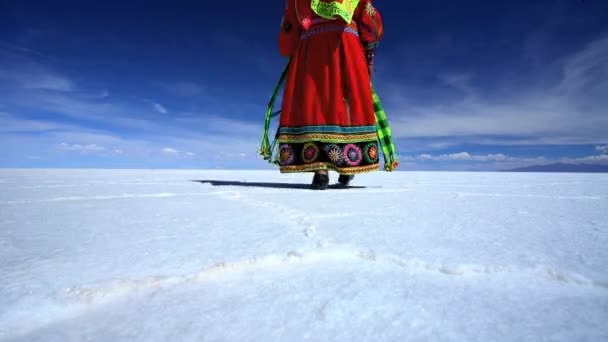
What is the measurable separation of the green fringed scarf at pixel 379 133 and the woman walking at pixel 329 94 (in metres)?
0.02

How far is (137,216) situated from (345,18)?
1.90m

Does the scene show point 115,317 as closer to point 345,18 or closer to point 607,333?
point 607,333

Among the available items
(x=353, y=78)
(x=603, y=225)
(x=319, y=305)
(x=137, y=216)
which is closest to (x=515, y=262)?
(x=319, y=305)

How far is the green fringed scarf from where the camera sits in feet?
8.00

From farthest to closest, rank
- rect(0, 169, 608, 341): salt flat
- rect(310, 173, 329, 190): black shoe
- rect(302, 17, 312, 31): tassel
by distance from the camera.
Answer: rect(302, 17, 312, 31): tassel, rect(310, 173, 329, 190): black shoe, rect(0, 169, 608, 341): salt flat

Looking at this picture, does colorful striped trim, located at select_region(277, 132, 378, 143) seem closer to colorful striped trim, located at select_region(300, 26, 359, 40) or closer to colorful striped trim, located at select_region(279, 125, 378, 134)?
colorful striped trim, located at select_region(279, 125, 378, 134)

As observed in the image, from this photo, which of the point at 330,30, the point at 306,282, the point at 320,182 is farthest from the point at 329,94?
the point at 306,282

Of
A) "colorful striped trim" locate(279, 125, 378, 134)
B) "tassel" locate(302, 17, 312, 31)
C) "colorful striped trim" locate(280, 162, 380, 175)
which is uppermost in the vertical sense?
→ "tassel" locate(302, 17, 312, 31)

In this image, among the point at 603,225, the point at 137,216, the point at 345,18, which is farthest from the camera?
the point at 345,18

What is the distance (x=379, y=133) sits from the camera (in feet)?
8.16

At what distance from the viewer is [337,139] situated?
2199 mm

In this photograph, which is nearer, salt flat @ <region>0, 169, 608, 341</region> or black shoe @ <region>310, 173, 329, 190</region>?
salt flat @ <region>0, 169, 608, 341</region>

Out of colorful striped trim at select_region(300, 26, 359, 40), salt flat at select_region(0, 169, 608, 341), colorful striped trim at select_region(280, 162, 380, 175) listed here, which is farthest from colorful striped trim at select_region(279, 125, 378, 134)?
salt flat at select_region(0, 169, 608, 341)

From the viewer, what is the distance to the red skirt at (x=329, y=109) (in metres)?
2.21
